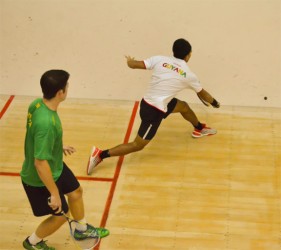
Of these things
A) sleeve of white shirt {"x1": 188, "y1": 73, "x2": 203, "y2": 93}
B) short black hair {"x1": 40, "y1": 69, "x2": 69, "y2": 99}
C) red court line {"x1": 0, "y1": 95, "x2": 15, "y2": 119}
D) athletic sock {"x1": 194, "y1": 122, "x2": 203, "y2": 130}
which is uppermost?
short black hair {"x1": 40, "y1": 69, "x2": 69, "y2": 99}

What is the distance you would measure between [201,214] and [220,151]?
3.22 ft

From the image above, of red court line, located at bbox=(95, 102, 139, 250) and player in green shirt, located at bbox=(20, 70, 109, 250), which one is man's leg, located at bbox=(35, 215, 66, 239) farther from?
red court line, located at bbox=(95, 102, 139, 250)

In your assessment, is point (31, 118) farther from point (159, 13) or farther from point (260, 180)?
point (159, 13)

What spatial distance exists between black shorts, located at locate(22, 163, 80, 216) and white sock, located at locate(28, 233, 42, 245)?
34cm

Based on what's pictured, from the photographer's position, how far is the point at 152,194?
504 cm

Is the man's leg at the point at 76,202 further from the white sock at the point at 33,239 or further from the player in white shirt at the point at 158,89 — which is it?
the player in white shirt at the point at 158,89

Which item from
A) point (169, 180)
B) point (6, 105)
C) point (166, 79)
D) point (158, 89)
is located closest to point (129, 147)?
point (169, 180)

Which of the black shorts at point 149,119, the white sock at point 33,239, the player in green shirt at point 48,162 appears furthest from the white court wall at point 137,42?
the white sock at point 33,239

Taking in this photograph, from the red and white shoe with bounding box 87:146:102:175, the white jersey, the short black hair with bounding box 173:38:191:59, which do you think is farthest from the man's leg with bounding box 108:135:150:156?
the short black hair with bounding box 173:38:191:59

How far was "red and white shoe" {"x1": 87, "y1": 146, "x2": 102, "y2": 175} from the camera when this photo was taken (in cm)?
533

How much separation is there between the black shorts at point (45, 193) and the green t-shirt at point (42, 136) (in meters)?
0.13

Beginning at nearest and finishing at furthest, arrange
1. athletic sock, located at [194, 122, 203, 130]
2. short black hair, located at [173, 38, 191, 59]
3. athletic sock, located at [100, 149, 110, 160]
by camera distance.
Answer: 1. short black hair, located at [173, 38, 191, 59]
2. athletic sock, located at [100, 149, 110, 160]
3. athletic sock, located at [194, 122, 203, 130]

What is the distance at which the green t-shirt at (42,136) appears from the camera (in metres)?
3.58

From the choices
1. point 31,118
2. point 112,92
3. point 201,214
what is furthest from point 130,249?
point 112,92
